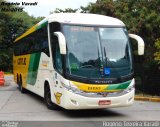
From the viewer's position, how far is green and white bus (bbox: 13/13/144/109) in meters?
12.1

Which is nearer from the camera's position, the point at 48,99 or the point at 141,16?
the point at 48,99

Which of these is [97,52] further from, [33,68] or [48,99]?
[33,68]

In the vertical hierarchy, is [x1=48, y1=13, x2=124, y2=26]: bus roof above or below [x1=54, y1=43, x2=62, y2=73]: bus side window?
above

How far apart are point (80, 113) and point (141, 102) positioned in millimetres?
4626

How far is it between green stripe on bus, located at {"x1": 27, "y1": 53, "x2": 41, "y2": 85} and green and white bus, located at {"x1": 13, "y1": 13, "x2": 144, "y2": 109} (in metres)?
3.03

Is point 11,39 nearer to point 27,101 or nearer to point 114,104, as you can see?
point 27,101

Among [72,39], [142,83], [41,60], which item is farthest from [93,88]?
[142,83]

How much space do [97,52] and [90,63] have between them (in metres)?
0.47

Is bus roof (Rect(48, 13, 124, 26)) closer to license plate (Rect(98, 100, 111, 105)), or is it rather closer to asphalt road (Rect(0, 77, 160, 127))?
license plate (Rect(98, 100, 111, 105))

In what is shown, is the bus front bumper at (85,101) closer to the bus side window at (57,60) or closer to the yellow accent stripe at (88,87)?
the yellow accent stripe at (88,87)

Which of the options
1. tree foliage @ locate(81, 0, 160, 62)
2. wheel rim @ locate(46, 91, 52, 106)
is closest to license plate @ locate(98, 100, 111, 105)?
wheel rim @ locate(46, 91, 52, 106)

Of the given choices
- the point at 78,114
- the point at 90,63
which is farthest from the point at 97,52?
the point at 78,114

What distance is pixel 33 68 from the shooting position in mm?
17703

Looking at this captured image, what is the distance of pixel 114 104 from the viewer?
12352 mm
